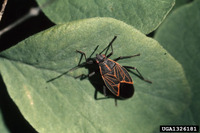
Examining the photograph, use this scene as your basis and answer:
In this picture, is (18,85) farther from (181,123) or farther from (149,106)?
(181,123)

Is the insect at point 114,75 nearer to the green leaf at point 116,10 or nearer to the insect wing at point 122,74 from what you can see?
the insect wing at point 122,74

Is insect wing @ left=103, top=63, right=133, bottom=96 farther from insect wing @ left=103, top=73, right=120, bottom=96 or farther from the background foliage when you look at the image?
the background foliage

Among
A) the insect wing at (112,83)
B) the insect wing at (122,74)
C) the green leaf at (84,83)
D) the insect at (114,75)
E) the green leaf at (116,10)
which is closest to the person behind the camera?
the green leaf at (84,83)

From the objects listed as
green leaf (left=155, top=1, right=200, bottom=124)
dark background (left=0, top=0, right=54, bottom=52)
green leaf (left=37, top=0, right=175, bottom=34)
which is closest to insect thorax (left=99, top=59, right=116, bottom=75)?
green leaf (left=37, top=0, right=175, bottom=34)

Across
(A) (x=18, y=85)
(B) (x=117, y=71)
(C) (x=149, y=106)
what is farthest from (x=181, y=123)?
(A) (x=18, y=85)

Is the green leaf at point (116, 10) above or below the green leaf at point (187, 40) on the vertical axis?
above

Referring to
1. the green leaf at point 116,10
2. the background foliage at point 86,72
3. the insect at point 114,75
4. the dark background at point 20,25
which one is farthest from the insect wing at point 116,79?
the dark background at point 20,25

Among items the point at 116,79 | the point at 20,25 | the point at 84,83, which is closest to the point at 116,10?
the point at 84,83
